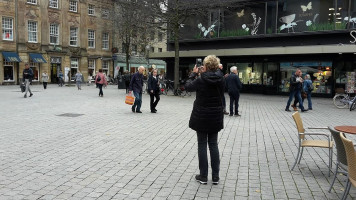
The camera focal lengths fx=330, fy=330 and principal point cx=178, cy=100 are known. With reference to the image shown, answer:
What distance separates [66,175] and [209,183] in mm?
2070

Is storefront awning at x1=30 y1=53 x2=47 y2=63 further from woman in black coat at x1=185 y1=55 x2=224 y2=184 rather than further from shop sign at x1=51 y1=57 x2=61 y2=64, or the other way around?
woman in black coat at x1=185 y1=55 x2=224 y2=184

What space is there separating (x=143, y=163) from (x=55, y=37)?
3710 centimetres

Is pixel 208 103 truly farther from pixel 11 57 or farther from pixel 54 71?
pixel 54 71

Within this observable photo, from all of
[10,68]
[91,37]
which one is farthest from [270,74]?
[10,68]

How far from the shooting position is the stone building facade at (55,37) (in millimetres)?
34438

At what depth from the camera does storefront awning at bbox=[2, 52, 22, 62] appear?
3338 centimetres

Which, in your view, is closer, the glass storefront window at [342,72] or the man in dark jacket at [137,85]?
the man in dark jacket at [137,85]

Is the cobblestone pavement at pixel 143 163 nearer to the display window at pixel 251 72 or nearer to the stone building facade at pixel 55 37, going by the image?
the display window at pixel 251 72

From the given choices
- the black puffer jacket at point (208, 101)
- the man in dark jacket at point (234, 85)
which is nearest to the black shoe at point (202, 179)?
the black puffer jacket at point (208, 101)

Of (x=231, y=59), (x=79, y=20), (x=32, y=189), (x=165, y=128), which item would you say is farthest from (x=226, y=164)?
(x=79, y=20)

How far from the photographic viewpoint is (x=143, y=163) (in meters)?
5.55

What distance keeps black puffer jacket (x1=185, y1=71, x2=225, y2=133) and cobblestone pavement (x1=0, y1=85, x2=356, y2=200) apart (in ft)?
2.73

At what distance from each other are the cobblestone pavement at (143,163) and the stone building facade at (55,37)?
2851 cm

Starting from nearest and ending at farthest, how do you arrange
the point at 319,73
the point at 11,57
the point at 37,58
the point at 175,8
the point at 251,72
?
1. the point at 175,8
2. the point at 319,73
3. the point at 251,72
4. the point at 11,57
5. the point at 37,58
